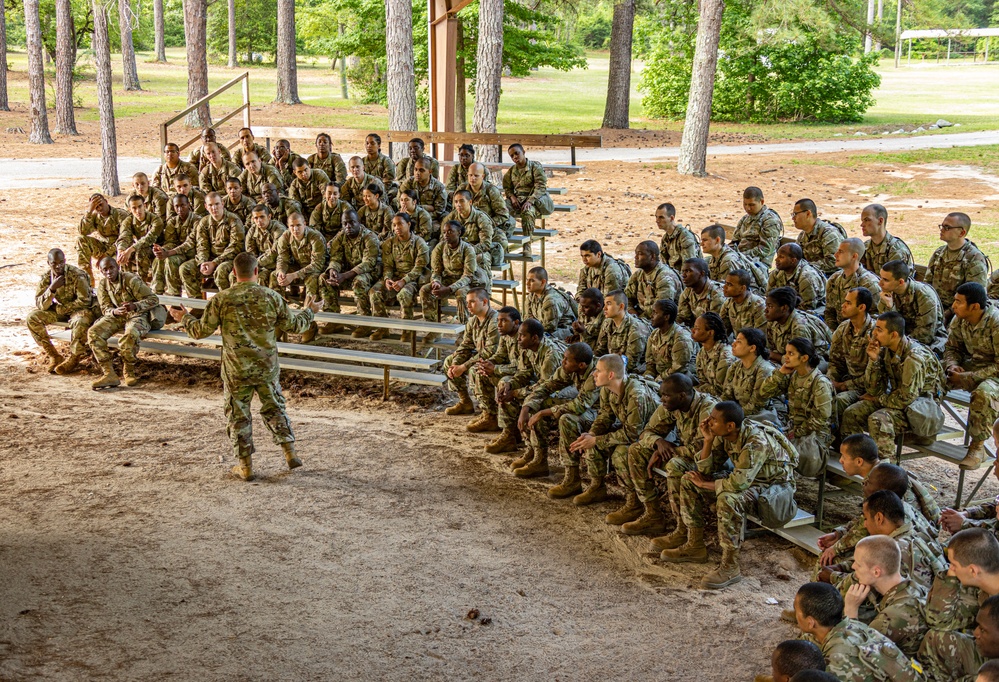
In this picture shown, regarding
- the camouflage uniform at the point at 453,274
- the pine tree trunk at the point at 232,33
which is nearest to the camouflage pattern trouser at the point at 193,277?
the camouflage uniform at the point at 453,274

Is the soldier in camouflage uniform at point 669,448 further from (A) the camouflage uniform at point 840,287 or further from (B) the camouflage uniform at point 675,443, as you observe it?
(A) the camouflage uniform at point 840,287

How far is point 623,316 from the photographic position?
31.0 feet

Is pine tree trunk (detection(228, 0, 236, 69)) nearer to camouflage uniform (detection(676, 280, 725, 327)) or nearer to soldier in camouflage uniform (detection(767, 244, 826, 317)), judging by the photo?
camouflage uniform (detection(676, 280, 725, 327))

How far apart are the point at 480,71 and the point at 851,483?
52.8ft

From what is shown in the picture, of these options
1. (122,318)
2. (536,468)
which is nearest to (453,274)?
(536,468)

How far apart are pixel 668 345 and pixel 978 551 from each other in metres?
4.08

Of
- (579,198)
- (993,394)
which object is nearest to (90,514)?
(993,394)

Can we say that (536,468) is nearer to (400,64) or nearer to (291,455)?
(291,455)

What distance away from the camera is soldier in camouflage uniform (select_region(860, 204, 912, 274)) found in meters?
10.2

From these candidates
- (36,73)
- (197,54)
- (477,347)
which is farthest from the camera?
(197,54)

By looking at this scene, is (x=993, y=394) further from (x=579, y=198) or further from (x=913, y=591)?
(x=579, y=198)

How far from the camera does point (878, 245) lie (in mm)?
10547

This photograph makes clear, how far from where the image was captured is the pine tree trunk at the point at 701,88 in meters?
21.8

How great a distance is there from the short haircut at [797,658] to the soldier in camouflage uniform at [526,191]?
9.75 meters
